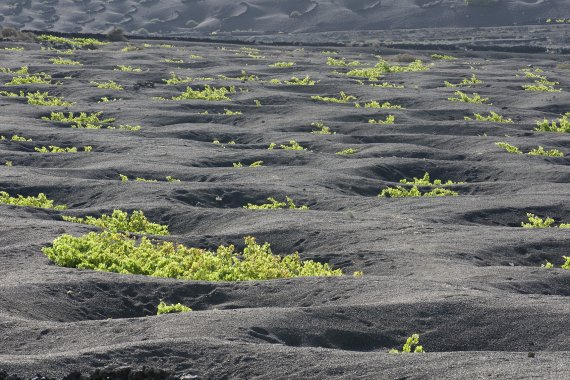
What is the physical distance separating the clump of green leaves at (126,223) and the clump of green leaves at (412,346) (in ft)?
17.6

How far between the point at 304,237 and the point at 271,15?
79.4 metres

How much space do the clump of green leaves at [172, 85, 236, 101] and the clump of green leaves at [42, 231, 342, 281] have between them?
1663 cm

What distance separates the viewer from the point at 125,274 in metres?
10.3

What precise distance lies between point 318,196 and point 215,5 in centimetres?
8289

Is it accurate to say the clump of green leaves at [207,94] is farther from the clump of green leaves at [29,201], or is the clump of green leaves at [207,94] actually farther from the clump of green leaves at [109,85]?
the clump of green leaves at [29,201]

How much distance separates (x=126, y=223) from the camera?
13.1m

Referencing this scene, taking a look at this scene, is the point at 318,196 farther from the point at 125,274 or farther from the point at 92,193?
the point at 125,274

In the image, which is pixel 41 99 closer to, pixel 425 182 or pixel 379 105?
pixel 379 105

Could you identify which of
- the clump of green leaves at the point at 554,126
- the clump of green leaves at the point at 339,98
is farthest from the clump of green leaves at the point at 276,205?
the clump of green leaves at the point at 339,98

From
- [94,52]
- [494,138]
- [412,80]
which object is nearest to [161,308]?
[494,138]

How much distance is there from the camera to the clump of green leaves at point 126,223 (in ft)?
42.8

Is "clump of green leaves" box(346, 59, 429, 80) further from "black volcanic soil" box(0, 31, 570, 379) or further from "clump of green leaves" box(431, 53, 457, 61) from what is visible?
"black volcanic soil" box(0, 31, 570, 379)

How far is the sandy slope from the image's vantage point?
8456cm

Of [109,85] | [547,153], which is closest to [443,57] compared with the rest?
[109,85]
